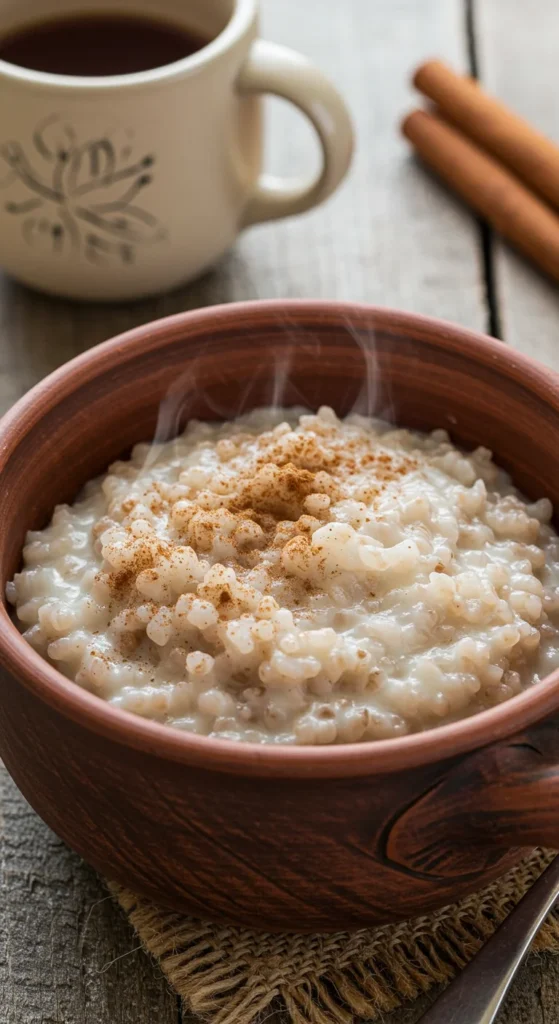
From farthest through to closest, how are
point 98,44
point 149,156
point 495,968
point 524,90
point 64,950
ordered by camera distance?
point 524,90 → point 98,44 → point 149,156 → point 64,950 → point 495,968

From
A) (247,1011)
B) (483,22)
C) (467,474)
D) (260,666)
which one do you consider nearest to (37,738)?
(260,666)

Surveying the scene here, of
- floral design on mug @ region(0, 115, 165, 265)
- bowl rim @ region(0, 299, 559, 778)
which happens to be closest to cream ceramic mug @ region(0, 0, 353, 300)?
floral design on mug @ region(0, 115, 165, 265)

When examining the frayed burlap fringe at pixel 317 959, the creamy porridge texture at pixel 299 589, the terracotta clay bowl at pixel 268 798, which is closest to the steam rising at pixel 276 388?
the creamy porridge texture at pixel 299 589

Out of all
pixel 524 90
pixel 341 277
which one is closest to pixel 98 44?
pixel 341 277

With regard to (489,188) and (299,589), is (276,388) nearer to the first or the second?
(299,589)

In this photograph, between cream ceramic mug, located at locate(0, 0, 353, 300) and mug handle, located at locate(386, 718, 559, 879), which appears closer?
mug handle, located at locate(386, 718, 559, 879)

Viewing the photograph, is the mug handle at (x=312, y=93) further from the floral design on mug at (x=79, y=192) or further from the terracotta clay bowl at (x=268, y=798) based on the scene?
the terracotta clay bowl at (x=268, y=798)

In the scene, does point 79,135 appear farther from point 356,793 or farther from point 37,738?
point 356,793

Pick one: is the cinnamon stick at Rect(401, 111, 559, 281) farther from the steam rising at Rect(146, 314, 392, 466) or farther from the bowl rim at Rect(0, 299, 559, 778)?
the bowl rim at Rect(0, 299, 559, 778)
